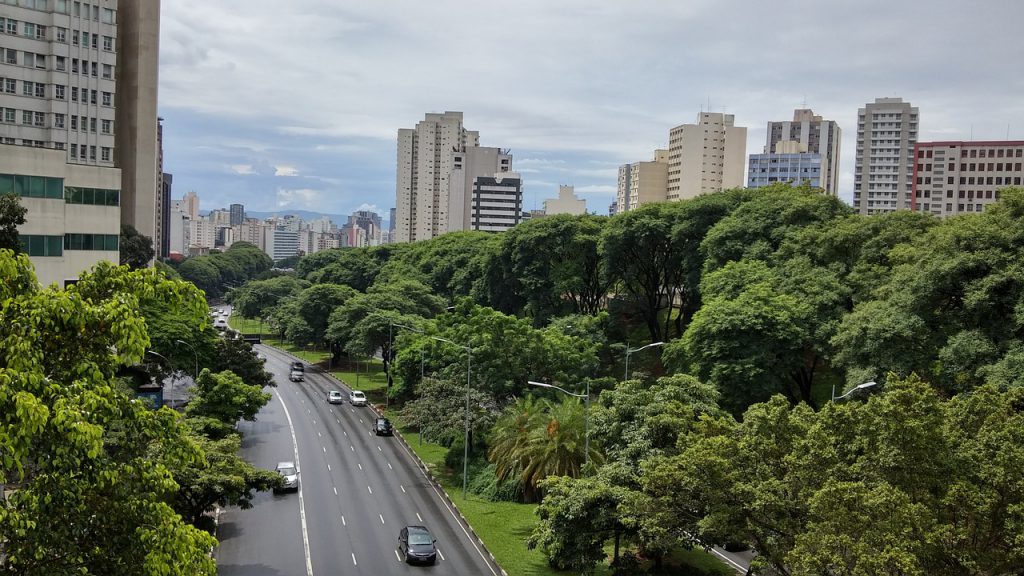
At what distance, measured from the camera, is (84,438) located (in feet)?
27.9

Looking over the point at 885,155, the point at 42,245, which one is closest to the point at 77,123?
the point at 42,245

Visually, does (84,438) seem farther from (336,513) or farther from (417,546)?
(336,513)

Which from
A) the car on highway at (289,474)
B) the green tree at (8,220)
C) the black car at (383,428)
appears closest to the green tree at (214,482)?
the car on highway at (289,474)

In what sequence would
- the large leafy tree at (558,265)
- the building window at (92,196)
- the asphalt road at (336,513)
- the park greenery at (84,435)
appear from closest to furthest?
the park greenery at (84,435), the asphalt road at (336,513), the building window at (92,196), the large leafy tree at (558,265)

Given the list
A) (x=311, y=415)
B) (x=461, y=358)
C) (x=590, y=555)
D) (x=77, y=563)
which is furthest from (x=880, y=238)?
(x=77, y=563)

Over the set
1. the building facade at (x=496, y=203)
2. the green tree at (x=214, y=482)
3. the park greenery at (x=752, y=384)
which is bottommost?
the green tree at (x=214, y=482)

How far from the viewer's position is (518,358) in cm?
4969

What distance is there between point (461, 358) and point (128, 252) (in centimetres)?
4545

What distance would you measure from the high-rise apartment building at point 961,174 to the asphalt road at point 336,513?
103 metres

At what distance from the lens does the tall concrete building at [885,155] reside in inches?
6575

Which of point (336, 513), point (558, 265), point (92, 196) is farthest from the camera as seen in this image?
point (558, 265)

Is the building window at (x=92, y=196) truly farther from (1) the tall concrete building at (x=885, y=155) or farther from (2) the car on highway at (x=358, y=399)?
(1) the tall concrete building at (x=885, y=155)

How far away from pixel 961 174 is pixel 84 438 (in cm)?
14039

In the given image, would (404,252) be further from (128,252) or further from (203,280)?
(203,280)
